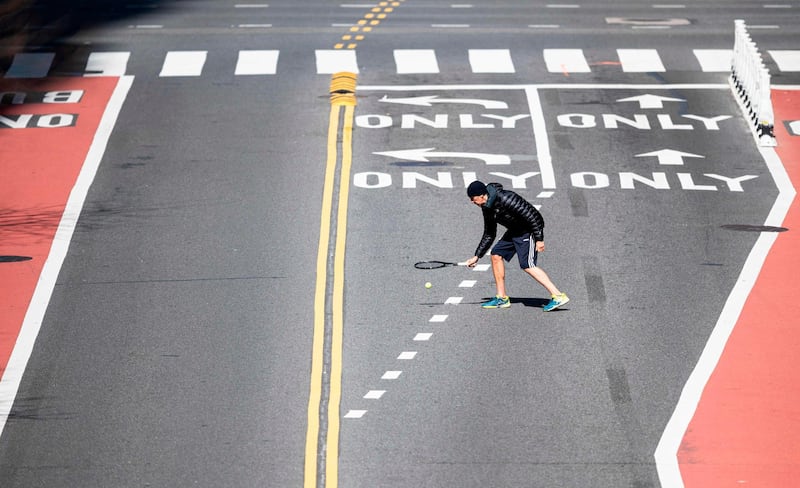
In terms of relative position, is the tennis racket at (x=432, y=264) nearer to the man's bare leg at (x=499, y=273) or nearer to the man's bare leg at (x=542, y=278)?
the man's bare leg at (x=499, y=273)

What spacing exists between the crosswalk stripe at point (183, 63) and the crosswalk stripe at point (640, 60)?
9.56m

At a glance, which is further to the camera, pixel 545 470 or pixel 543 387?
pixel 543 387

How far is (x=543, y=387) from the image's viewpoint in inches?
630

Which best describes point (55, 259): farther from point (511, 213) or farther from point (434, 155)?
point (434, 155)

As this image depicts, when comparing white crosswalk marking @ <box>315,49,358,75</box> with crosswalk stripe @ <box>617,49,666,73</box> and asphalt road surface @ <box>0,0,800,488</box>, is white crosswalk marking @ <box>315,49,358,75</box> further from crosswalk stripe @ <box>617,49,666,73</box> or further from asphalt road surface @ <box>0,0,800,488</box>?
crosswalk stripe @ <box>617,49,666,73</box>

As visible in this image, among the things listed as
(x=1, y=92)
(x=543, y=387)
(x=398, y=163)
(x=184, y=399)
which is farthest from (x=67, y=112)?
(x=543, y=387)

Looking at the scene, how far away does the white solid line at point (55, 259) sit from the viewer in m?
16.4

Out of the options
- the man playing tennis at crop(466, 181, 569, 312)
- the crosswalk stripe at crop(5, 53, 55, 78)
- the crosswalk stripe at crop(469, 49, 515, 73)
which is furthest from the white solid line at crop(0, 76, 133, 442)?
the crosswalk stripe at crop(469, 49, 515, 73)

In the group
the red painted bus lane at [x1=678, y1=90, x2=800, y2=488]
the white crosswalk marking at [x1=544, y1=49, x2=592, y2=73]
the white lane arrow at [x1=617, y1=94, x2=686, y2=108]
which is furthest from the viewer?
the white crosswalk marking at [x1=544, y1=49, x2=592, y2=73]

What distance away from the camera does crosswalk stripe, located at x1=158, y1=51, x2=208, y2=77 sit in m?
29.7

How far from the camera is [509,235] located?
17.8 meters

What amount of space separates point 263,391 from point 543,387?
3358 millimetres

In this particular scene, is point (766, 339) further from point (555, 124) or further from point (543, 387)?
point (555, 124)

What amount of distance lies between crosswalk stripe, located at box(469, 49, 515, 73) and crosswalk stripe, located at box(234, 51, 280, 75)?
449 centimetres
